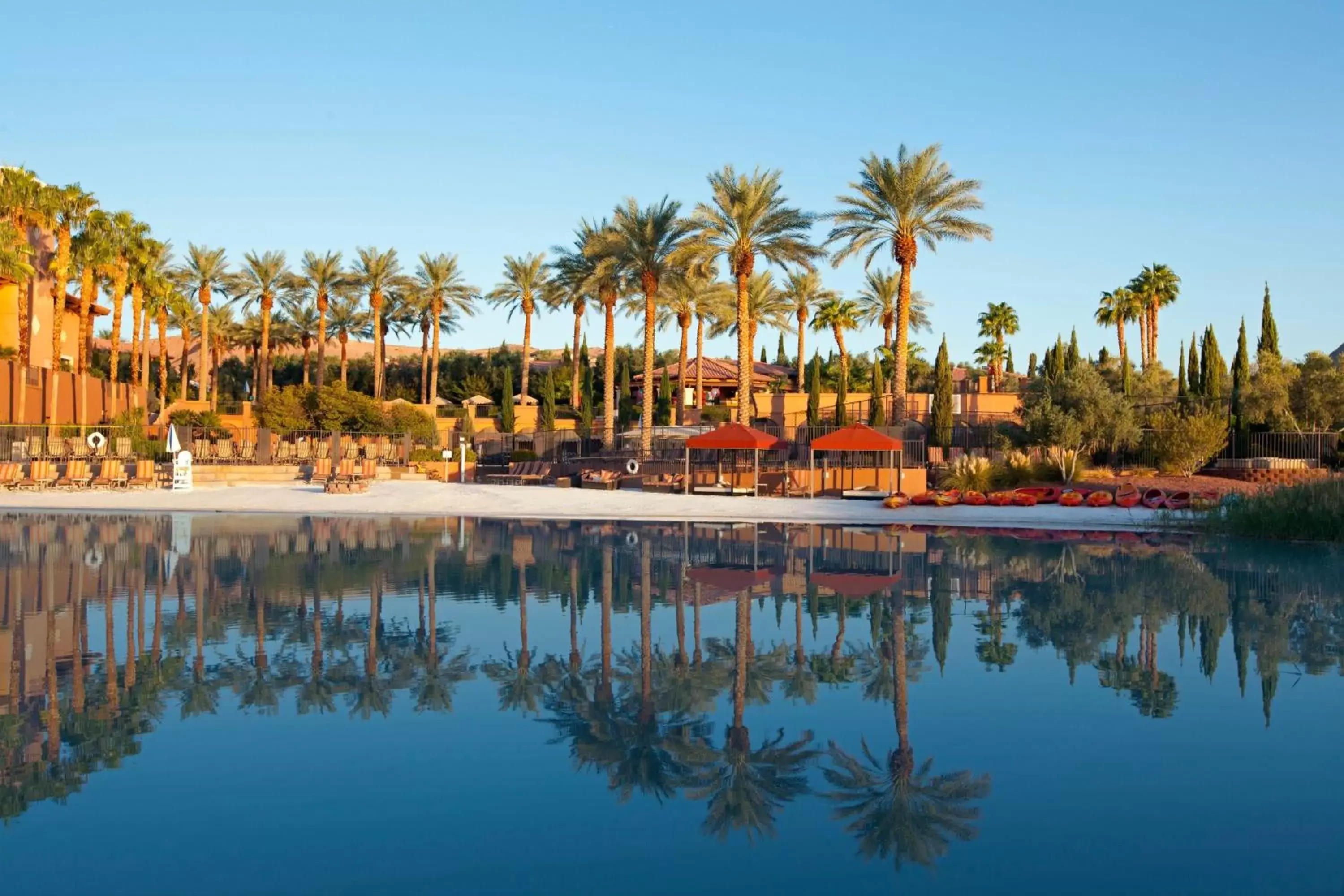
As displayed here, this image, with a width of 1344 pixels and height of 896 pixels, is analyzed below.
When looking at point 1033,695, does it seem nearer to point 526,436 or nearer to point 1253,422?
point 1253,422

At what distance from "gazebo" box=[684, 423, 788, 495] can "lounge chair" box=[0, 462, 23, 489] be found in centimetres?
1850

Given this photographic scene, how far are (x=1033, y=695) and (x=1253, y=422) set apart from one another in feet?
99.3

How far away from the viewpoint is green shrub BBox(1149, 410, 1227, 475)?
3186 centimetres

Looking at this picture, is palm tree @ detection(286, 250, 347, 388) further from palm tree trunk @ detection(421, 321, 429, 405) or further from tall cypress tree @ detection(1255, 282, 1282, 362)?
tall cypress tree @ detection(1255, 282, 1282, 362)

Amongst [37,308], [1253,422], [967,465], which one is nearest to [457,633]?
[967,465]

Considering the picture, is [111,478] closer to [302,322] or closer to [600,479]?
[600,479]

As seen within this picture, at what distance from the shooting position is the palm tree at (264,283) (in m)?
58.8

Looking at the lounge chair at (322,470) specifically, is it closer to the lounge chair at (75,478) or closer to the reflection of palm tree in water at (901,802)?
the lounge chair at (75,478)

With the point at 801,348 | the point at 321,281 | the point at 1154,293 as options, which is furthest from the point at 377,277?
the point at 1154,293

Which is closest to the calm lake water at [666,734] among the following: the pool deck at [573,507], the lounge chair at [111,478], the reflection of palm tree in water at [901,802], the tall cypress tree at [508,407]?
the reflection of palm tree in water at [901,802]

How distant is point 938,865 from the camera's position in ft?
18.0

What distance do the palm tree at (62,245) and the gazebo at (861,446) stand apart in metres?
29.1

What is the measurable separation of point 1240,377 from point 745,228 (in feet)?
55.6

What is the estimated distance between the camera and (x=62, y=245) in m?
43.0
